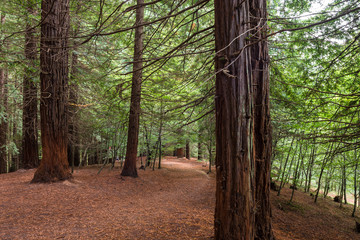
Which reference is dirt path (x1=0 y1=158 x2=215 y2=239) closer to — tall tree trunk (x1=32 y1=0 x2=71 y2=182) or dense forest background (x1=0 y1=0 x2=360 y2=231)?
tall tree trunk (x1=32 y1=0 x2=71 y2=182)

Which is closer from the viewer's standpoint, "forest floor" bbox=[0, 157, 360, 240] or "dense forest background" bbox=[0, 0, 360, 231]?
"dense forest background" bbox=[0, 0, 360, 231]

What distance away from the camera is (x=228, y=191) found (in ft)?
7.55

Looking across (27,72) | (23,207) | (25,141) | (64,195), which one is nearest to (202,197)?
(64,195)

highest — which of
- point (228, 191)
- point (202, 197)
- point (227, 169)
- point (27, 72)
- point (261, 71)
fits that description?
point (27, 72)

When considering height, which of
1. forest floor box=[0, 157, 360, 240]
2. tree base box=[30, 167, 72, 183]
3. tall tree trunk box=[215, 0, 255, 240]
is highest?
tall tree trunk box=[215, 0, 255, 240]

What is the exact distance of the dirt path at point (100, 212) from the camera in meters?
3.62

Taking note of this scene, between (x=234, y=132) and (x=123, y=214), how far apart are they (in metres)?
3.79

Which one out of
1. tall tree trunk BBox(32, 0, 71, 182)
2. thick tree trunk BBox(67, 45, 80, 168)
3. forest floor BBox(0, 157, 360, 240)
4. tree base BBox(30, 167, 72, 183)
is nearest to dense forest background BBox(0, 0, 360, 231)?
thick tree trunk BBox(67, 45, 80, 168)

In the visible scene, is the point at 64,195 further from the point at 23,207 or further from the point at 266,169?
the point at 266,169

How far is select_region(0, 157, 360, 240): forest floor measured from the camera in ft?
12.1

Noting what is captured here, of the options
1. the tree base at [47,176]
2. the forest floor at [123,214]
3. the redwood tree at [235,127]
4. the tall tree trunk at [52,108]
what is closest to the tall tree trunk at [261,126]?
the redwood tree at [235,127]

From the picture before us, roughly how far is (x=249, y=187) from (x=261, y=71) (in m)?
1.77

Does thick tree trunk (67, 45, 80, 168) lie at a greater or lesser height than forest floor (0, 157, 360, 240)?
greater

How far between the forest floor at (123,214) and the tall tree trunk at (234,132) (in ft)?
3.78
